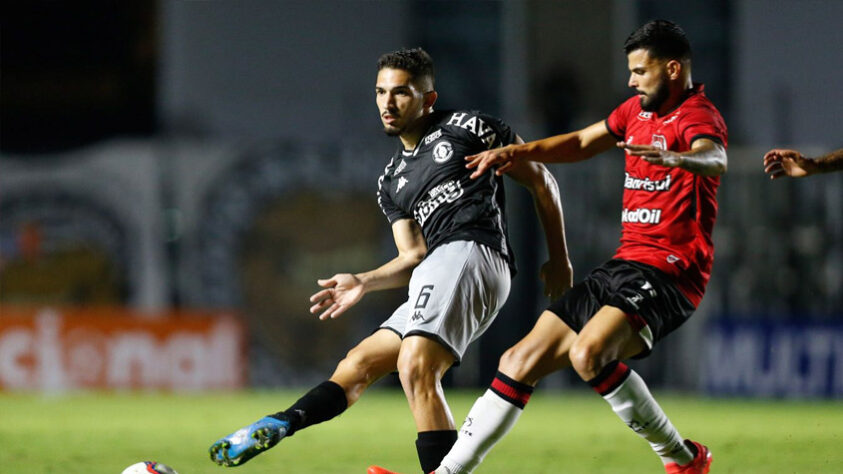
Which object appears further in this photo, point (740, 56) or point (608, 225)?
point (740, 56)

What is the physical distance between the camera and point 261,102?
18375mm

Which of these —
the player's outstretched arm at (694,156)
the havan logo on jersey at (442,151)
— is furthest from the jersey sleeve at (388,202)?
the player's outstretched arm at (694,156)

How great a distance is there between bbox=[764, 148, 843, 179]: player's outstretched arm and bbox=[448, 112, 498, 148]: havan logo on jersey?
1.23 m

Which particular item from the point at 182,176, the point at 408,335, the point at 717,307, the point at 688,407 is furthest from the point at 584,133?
the point at 182,176

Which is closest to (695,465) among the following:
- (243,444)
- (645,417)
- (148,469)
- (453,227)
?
(645,417)

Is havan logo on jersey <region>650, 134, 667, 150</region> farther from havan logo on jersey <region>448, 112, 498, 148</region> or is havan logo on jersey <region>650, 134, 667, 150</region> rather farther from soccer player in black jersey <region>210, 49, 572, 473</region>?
havan logo on jersey <region>448, 112, 498, 148</region>

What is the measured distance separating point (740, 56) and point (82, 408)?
1111cm

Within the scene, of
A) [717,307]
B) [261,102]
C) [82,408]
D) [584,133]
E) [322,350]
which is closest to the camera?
[584,133]

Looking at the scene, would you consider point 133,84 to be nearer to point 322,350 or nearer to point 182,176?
point 182,176

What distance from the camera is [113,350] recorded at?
50.9 ft

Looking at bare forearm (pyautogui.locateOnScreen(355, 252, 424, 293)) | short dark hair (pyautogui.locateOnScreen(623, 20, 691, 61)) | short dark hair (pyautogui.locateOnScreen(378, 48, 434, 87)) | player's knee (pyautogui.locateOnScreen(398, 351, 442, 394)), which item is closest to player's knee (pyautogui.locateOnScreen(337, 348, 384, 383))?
bare forearm (pyautogui.locateOnScreen(355, 252, 424, 293))

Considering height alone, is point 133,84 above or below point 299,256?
above

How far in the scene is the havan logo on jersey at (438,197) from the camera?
5.64 meters

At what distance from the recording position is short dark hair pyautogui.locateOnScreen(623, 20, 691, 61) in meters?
5.40
